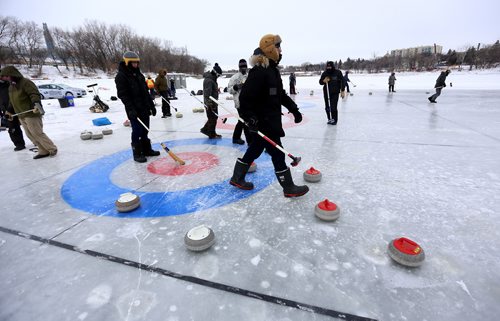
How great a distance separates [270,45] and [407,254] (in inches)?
93.3

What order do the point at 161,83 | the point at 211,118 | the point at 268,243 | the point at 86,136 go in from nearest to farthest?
the point at 268,243
the point at 211,118
the point at 86,136
the point at 161,83

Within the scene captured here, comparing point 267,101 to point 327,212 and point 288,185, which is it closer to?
point 288,185

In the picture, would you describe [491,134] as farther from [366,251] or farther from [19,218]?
[19,218]

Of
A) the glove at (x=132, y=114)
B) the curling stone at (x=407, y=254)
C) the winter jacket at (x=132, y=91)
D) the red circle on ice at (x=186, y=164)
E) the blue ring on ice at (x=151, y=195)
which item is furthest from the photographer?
the glove at (x=132, y=114)

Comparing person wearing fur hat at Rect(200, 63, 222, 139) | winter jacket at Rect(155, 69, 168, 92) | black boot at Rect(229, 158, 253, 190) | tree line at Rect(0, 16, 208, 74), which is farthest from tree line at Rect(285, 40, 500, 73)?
black boot at Rect(229, 158, 253, 190)

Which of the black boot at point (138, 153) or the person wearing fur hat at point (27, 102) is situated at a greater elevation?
the person wearing fur hat at point (27, 102)

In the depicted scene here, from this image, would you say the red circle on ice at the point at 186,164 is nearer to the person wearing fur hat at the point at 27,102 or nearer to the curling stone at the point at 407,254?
the person wearing fur hat at the point at 27,102

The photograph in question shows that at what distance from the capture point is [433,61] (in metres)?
82.3

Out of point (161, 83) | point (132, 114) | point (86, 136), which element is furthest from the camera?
point (161, 83)

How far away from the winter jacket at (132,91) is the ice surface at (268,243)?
3.46ft

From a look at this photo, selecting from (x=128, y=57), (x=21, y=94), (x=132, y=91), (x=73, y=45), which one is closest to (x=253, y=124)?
(x=132, y=91)

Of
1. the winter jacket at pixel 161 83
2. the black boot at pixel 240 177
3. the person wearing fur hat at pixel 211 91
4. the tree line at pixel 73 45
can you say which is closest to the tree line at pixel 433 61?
the tree line at pixel 73 45

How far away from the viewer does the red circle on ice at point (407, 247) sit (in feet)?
6.53

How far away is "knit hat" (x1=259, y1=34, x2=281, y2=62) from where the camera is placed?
110 inches
